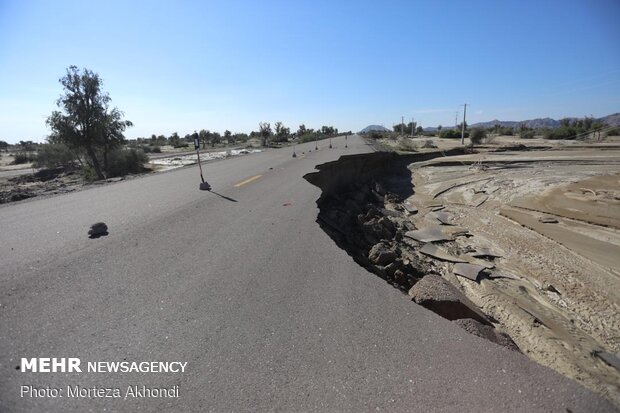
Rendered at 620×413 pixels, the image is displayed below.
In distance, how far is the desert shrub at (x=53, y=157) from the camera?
36281 millimetres

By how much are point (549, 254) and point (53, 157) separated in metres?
45.7

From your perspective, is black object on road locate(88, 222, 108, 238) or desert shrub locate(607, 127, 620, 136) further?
desert shrub locate(607, 127, 620, 136)

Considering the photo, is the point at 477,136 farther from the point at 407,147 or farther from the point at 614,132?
the point at 614,132

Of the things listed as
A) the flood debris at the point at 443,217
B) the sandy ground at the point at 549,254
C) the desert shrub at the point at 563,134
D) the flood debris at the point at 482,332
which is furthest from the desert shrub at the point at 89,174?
the desert shrub at the point at 563,134

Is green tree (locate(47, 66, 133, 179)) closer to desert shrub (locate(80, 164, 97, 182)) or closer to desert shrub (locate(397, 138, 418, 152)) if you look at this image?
desert shrub (locate(80, 164, 97, 182))

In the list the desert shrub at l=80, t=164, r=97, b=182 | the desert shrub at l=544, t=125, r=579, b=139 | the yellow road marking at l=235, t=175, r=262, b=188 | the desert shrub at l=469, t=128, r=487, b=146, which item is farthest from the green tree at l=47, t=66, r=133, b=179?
the desert shrub at l=544, t=125, r=579, b=139

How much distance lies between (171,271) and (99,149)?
3278cm

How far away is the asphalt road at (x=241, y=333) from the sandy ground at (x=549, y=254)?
4.74 ft

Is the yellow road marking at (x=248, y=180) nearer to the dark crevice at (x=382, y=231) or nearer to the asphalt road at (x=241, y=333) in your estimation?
the dark crevice at (x=382, y=231)

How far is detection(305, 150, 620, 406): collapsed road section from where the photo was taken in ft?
13.8

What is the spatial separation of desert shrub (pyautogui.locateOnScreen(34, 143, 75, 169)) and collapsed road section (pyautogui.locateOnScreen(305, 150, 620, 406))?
3537 centimetres

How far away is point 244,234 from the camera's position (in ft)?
19.0

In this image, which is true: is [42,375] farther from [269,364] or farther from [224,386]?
[269,364]

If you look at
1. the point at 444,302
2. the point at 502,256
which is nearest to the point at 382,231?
the point at 502,256
